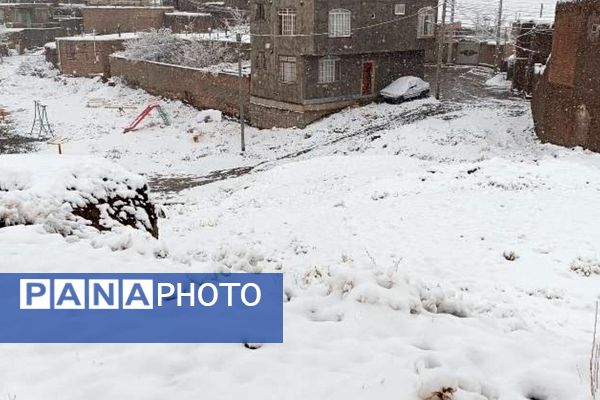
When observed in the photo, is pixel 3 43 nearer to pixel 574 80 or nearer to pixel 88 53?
pixel 88 53

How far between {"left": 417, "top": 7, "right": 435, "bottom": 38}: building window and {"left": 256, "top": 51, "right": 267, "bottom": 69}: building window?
10715 millimetres

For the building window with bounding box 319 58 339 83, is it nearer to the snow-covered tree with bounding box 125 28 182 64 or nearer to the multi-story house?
the multi-story house

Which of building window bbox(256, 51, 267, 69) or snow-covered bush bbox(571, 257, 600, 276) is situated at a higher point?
building window bbox(256, 51, 267, 69)

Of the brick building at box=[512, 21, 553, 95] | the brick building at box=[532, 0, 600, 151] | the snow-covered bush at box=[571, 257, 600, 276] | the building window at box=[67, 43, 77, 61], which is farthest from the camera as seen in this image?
the building window at box=[67, 43, 77, 61]

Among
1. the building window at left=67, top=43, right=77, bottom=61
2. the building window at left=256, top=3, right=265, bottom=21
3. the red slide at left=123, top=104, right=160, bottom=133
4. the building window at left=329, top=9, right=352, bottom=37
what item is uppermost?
the building window at left=256, top=3, right=265, bottom=21

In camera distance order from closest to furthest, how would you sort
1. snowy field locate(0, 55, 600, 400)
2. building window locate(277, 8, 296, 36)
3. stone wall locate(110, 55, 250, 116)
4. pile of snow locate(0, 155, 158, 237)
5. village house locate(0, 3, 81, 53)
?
1. snowy field locate(0, 55, 600, 400)
2. pile of snow locate(0, 155, 158, 237)
3. building window locate(277, 8, 296, 36)
4. stone wall locate(110, 55, 250, 116)
5. village house locate(0, 3, 81, 53)

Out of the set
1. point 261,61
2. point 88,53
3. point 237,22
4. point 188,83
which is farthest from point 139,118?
point 237,22

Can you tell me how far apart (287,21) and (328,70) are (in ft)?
12.6

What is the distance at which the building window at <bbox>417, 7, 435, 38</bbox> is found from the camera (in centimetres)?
3814

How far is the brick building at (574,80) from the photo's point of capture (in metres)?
22.5

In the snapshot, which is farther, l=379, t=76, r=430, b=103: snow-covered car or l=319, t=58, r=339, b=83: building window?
l=379, t=76, r=430, b=103: snow-covered car

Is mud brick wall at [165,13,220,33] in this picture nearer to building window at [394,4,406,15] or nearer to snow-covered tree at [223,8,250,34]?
snow-covered tree at [223,8,250,34]

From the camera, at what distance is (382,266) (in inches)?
413

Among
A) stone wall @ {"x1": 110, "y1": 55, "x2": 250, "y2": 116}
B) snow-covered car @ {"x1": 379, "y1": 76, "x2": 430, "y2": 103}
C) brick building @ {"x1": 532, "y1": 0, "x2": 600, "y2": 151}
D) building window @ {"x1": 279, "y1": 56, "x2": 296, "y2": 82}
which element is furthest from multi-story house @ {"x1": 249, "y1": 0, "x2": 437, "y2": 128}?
brick building @ {"x1": 532, "y1": 0, "x2": 600, "y2": 151}
